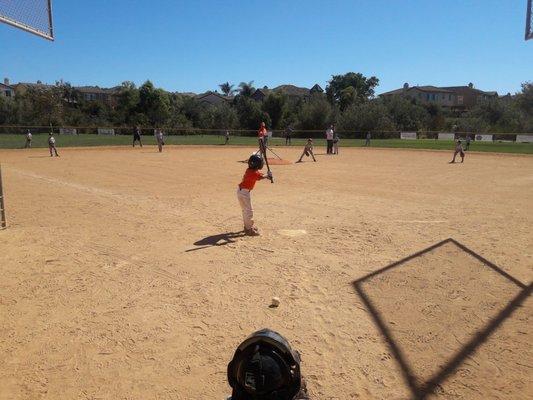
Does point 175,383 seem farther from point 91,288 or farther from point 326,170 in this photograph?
point 326,170

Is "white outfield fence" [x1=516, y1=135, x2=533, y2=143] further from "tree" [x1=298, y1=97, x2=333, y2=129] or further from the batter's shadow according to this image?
the batter's shadow

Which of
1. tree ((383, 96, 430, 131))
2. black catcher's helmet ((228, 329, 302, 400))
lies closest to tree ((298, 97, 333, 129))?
tree ((383, 96, 430, 131))

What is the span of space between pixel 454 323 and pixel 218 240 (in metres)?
4.33

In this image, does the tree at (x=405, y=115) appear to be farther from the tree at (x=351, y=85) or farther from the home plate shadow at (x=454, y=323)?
the home plate shadow at (x=454, y=323)

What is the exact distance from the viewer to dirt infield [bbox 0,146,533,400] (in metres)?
3.62

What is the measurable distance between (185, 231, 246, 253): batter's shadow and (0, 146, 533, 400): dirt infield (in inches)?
2.4

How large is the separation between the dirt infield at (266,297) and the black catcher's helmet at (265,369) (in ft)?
7.01

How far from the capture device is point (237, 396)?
5.06 ft

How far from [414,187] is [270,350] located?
555 inches

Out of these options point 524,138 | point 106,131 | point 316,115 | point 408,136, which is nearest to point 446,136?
point 408,136

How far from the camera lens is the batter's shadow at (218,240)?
289 inches

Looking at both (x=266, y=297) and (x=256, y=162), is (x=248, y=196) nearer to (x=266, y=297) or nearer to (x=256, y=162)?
(x=256, y=162)

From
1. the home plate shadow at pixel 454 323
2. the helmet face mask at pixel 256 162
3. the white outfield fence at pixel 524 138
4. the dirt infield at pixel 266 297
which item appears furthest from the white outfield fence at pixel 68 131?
the home plate shadow at pixel 454 323

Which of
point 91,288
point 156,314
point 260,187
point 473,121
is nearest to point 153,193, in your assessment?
point 260,187
